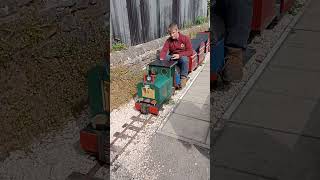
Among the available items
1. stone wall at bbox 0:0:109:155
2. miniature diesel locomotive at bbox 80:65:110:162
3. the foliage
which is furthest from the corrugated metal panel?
miniature diesel locomotive at bbox 80:65:110:162

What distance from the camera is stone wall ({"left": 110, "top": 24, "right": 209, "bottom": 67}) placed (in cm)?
625

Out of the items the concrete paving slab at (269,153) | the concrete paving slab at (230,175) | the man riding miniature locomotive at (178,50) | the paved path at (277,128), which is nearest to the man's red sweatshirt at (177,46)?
the man riding miniature locomotive at (178,50)

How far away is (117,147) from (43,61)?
73.3 inches

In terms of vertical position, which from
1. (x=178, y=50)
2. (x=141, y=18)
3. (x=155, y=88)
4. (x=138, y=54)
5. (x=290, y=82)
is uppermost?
(x=141, y=18)

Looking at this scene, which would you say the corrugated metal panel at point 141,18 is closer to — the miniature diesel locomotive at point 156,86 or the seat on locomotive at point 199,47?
the seat on locomotive at point 199,47

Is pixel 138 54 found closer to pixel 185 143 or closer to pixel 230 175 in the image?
pixel 185 143

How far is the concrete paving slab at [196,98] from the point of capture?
19.2 feet

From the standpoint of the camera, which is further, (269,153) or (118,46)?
(118,46)

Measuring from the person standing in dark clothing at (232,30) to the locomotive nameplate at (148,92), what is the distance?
1538 mm

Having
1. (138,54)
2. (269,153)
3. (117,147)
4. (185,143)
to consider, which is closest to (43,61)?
(138,54)

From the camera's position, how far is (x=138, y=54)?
6.45 m

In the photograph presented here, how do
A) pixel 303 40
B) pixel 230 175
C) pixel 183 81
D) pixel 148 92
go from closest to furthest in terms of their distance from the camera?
pixel 230 175
pixel 148 92
pixel 183 81
pixel 303 40

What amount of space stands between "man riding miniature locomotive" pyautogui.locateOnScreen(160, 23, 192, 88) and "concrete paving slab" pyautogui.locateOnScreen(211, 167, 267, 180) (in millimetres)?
2192

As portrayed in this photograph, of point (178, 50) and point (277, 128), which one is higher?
point (178, 50)
